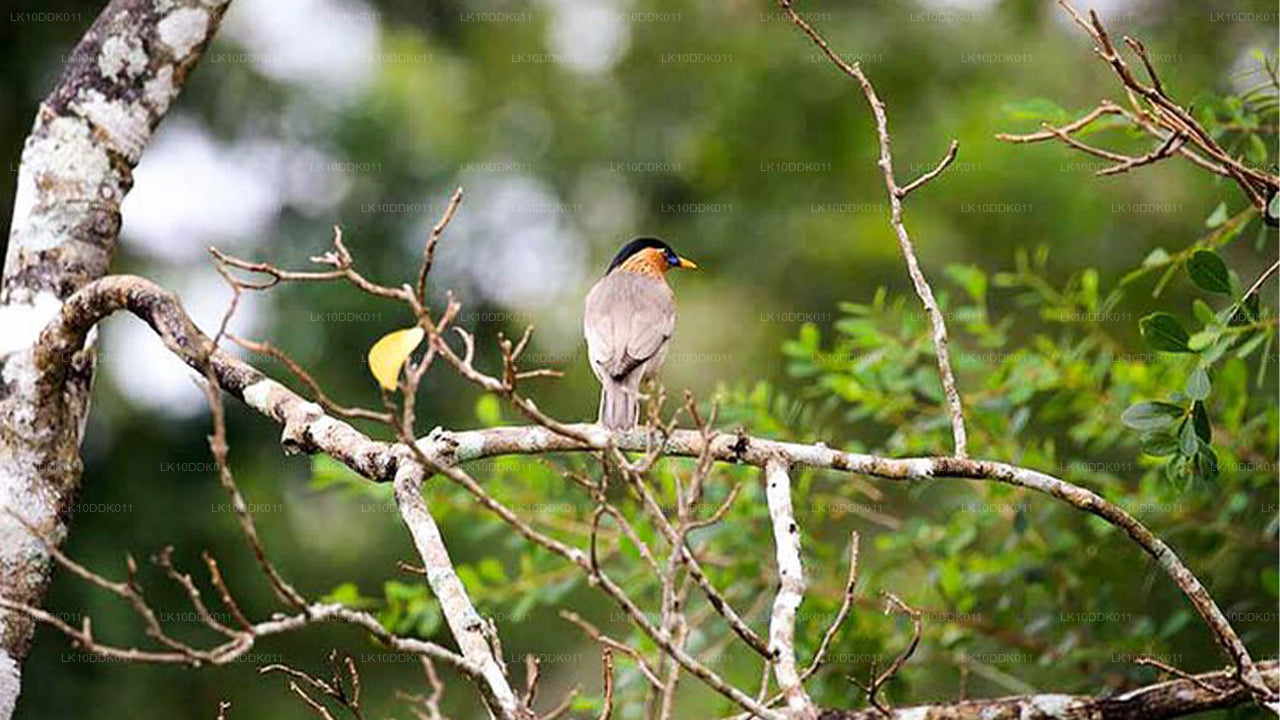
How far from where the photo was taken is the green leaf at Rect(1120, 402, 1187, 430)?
2693 millimetres

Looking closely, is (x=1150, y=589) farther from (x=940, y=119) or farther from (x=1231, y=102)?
(x=940, y=119)

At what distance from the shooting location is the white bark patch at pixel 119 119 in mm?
2957

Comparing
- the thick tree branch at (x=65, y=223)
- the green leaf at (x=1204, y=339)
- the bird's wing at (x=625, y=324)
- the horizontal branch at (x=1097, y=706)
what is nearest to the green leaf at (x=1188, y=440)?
the green leaf at (x=1204, y=339)

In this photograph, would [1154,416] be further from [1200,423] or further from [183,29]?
[183,29]

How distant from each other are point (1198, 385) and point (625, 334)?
1407mm

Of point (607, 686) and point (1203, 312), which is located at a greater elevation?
point (1203, 312)

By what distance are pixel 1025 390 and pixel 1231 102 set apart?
0.91 meters

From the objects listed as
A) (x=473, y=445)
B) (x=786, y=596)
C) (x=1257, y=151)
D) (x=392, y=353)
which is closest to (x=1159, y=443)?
(x=1257, y=151)

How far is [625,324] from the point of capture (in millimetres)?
3787

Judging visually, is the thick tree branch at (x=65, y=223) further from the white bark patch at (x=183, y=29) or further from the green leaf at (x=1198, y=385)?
the green leaf at (x=1198, y=385)

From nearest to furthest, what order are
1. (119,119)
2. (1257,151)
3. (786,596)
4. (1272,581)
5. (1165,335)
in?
(786,596), (1165,335), (119,119), (1257,151), (1272,581)

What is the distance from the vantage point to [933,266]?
26.1 feet

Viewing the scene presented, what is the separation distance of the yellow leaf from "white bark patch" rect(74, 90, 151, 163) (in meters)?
0.85

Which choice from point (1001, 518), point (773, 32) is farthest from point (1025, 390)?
point (773, 32)
